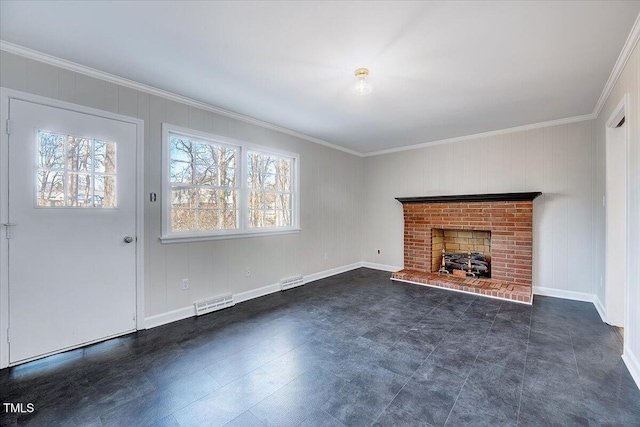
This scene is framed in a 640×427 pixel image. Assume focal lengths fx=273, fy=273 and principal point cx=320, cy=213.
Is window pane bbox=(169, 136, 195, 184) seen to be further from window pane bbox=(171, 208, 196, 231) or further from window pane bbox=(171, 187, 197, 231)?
window pane bbox=(171, 208, 196, 231)

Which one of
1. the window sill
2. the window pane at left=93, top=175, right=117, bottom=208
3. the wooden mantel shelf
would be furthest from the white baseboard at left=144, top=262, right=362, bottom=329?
the wooden mantel shelf

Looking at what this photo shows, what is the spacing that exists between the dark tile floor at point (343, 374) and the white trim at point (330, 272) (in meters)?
1.52

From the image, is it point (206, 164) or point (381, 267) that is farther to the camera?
point (381, 267)

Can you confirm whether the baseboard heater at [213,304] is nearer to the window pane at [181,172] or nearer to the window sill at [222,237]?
the window sill at [222,237]

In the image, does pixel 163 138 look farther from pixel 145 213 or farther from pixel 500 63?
pixel 500 63

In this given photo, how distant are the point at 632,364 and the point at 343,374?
2.23 meters

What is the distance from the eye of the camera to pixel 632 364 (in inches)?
82.8

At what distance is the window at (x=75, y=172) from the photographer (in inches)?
94.4

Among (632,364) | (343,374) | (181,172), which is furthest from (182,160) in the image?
(632,364)

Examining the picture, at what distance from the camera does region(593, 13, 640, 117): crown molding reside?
2000 mm

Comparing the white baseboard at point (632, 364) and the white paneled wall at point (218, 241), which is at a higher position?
the white paneled wall at point (218, 241)

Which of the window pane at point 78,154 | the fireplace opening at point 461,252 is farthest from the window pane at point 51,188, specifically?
the fireplace opening at point 461,252

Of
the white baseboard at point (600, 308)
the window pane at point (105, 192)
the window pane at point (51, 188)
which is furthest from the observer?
the white baseboard at point (600, 308)

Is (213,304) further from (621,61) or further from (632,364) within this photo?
(621,61)
